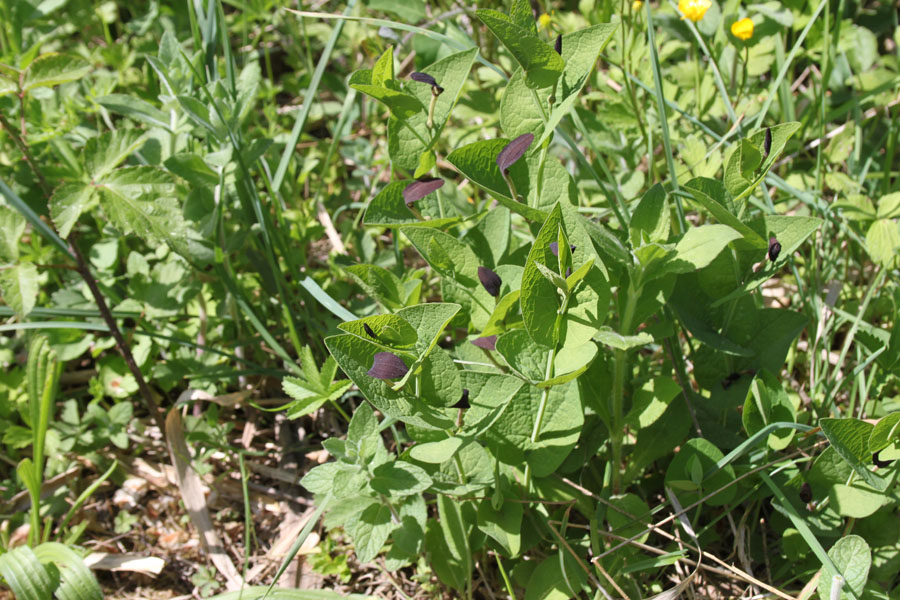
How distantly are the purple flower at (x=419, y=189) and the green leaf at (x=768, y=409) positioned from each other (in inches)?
29.6

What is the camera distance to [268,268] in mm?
2115

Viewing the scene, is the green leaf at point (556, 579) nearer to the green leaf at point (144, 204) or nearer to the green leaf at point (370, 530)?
the green leaf at point (370, 530)

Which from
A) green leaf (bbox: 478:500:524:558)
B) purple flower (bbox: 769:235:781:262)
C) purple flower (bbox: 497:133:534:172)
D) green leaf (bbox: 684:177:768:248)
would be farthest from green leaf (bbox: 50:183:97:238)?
purple flower (bbox: 769:235:781:262)

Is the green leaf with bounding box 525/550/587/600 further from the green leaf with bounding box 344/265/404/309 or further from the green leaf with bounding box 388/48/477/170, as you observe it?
the green leaf with bounding box 388/48/477/170

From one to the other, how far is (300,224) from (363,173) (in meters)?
0.32

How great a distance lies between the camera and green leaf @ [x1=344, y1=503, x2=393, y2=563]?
1.50m

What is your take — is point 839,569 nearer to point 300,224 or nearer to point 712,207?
point 712,207

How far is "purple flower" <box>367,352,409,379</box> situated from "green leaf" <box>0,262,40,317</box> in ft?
3.18

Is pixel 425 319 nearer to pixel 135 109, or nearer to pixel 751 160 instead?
pixel 751 160

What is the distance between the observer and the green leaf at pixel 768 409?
57.7 inches

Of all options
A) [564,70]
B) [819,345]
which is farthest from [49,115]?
[819,345]

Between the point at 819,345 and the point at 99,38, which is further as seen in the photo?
the point at 99,38

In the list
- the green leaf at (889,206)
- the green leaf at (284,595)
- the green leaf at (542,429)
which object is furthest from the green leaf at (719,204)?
the green leaf at (284,595)

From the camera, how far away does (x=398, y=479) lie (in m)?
1.47
